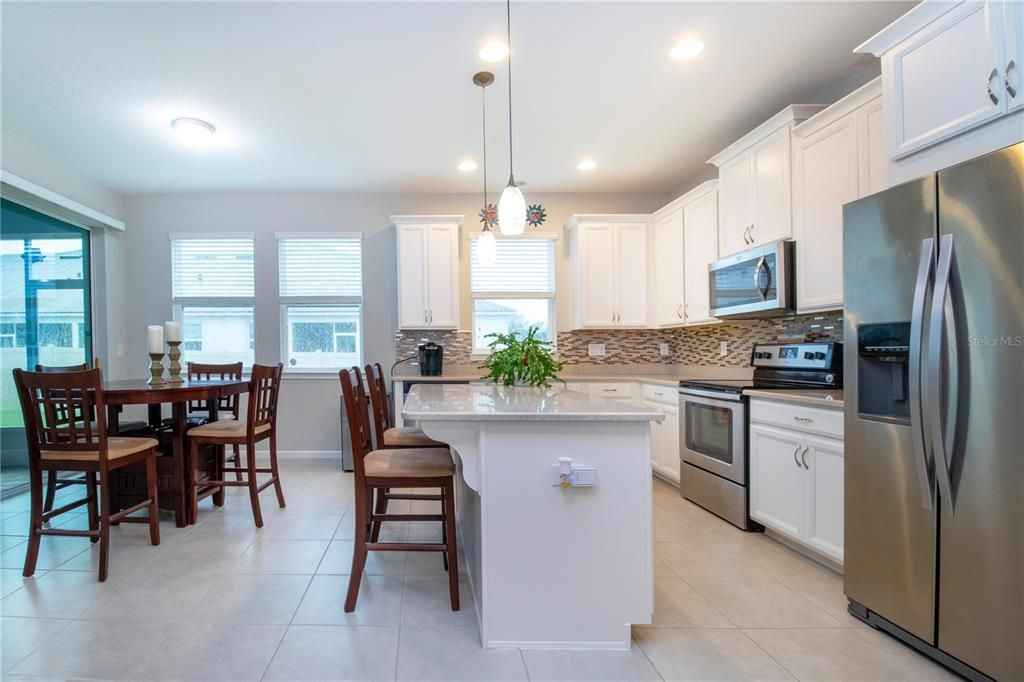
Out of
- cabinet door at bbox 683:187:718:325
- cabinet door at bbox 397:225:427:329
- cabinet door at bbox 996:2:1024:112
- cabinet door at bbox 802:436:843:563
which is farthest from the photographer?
cabinet door at bbox 397:225:427:329

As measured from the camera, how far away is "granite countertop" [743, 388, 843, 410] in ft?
7.05

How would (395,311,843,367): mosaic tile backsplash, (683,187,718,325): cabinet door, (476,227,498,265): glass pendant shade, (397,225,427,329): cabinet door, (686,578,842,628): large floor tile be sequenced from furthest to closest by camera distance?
(395,311,843,367): mosaic tile backsplash < (397,225,427,329): cabinet door < (683,187,718,325): cabinet door < (476,227,498,265): glass pendant shade < (686,578,842,628): large floor tile

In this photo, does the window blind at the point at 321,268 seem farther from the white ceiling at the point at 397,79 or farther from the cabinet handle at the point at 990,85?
the cabinet handle at the point at 990,85

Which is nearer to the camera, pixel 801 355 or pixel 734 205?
pixel 801 355

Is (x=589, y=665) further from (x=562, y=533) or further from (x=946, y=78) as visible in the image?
(x=946, y=78)

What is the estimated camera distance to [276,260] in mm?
4574

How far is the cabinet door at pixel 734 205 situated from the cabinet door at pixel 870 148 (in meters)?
0.77

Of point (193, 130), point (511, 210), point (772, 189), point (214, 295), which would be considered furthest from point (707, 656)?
point (214, 295)

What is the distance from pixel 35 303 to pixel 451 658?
4.42 metres

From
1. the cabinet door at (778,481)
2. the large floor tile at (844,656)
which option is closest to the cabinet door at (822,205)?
the cabinet door at (778,481)

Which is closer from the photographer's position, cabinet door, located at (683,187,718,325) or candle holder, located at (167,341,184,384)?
candle holder, located at (167,341,184,384)

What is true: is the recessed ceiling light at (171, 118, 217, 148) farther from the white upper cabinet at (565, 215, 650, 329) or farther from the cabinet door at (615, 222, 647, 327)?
the cabinet door at (615, 222, 647, 327)

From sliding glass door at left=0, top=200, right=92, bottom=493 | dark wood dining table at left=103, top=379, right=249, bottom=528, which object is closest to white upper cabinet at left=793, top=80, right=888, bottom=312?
dark wood dining table at left=103, top=379, right=249, bottom=528

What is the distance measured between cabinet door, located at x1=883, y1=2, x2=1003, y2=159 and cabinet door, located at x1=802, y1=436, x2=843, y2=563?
4.27 ft
